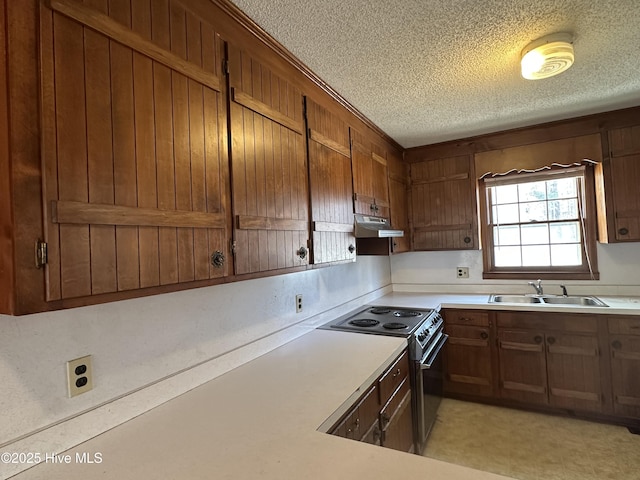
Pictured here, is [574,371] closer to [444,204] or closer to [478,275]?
[478,275]

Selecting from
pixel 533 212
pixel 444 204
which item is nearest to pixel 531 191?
A: pixel 533 212

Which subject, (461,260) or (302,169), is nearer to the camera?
(302,169)

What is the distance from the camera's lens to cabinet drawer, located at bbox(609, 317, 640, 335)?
2.39 m

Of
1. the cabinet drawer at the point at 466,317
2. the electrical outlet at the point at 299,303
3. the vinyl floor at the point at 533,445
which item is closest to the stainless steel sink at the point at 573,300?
the cabinet drawer at the point at 466,317

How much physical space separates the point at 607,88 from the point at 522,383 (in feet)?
7.58

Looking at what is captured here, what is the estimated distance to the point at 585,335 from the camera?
252 centimetres

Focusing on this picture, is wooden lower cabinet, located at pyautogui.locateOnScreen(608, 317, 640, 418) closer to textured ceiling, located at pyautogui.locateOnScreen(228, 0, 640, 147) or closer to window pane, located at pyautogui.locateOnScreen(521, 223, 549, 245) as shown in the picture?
window pane, located at pyautogui.locateOnScreen(521, 223, 549, 245)

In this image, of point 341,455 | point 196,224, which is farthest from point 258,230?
point 341,455

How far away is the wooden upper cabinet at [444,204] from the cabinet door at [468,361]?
86 cm

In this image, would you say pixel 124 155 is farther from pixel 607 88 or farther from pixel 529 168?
pixel 529 168

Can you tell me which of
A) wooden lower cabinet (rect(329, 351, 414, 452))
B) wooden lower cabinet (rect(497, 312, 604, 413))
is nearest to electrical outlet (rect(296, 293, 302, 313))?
wooden lower cabinet (rect(329, 351, 414, 452))

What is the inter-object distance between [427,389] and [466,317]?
3.11 feet

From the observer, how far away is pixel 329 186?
1958 millimetres

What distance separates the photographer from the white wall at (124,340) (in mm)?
921
